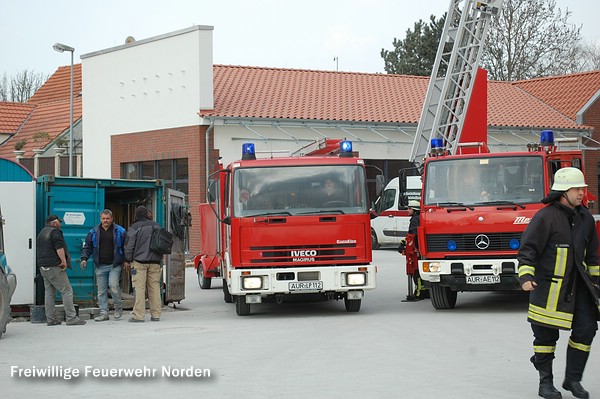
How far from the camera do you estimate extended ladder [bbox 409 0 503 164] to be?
86.0ft

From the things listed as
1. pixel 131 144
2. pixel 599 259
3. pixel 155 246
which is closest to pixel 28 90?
pixel 131 144

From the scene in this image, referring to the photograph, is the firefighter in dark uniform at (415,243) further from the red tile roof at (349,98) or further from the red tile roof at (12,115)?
the red tile roof at (12,115)

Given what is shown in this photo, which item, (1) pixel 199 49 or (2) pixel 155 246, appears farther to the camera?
(1) pixel 199 49

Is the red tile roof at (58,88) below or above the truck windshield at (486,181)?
above

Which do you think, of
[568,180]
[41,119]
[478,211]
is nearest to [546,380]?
[568,180]

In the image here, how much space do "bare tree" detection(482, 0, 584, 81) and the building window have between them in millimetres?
26057

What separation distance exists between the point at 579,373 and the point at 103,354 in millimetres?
5768

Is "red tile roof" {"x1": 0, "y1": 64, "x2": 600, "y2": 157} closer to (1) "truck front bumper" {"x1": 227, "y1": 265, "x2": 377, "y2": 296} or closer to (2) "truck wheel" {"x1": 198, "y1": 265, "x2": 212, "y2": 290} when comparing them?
(2) "truck wheel" {"x1": 198, "y1": 265, "x2": 212, "y2": 290}

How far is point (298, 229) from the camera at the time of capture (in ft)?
52.5

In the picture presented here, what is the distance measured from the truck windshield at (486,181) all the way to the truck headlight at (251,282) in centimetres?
295

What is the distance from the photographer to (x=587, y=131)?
43938mm

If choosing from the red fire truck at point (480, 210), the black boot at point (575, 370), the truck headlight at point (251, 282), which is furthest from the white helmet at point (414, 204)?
the black boot at point (575, 370)

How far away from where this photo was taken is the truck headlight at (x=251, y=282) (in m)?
16.0

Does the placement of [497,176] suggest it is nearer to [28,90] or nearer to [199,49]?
[199,49]
